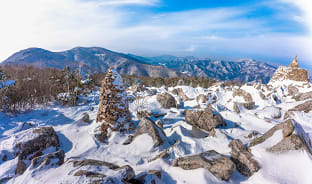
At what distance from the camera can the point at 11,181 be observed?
419 centimetres

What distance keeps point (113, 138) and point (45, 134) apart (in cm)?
311

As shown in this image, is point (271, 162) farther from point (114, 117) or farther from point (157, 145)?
point (114, 117)

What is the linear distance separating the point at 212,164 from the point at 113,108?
242 inches

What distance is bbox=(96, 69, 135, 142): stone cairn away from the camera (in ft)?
27.9

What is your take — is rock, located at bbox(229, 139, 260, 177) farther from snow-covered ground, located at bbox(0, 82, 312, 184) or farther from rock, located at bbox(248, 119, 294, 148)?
rock, located at bbox(248, 119, 294, 148)

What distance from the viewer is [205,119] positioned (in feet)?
30.3

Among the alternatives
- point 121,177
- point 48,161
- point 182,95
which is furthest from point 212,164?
point 182,95

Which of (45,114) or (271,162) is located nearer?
(271,162)

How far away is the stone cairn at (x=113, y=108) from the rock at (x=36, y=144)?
2.27 m

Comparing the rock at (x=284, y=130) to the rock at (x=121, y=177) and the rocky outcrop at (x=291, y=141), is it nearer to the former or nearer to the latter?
the rocky outcrop at (x=291, y=141)

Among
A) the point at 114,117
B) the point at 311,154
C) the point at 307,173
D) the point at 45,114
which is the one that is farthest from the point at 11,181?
the point at 45,114

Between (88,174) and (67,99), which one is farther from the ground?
(88,174)

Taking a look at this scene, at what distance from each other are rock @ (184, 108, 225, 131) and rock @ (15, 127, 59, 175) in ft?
24.9

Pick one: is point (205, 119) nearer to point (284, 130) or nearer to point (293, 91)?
point (284, 130)
